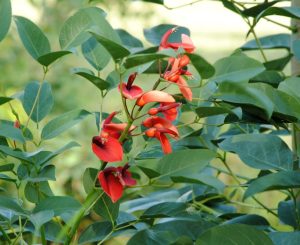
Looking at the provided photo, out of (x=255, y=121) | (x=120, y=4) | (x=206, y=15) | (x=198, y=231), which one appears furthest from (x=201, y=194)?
(x=206, y=15)

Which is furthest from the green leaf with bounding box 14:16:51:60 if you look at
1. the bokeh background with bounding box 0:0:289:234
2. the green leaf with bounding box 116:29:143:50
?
the bokeh background with bounding box 0:0:289:234

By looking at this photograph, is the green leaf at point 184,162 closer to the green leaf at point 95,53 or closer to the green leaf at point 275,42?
the green leaf at point 95,53

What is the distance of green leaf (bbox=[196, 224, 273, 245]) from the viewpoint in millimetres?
753

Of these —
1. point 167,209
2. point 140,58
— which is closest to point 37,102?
point 167,209

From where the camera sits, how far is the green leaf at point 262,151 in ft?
2.73

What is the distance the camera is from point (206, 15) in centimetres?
798

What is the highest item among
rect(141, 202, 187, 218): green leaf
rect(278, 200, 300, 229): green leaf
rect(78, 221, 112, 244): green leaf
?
rect(141, 202, 187, 218): green leaf

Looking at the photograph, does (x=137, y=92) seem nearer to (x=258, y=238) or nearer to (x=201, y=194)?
(x=258, y=238)

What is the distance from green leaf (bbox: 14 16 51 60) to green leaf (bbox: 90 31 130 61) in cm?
19

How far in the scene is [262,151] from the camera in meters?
0.84

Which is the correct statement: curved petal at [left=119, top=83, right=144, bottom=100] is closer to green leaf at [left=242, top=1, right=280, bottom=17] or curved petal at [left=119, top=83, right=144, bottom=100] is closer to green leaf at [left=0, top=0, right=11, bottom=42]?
green leaf at [left=0, top=0, right=11, bottom=42]

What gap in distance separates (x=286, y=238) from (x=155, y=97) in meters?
0.26

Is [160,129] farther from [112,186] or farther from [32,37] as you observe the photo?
[32,37]

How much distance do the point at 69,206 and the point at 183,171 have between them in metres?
0.12
